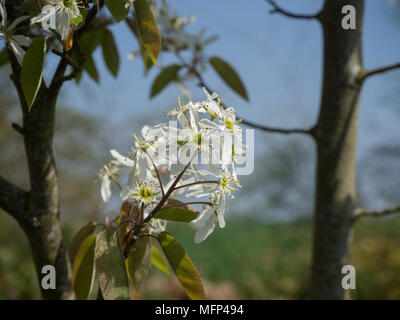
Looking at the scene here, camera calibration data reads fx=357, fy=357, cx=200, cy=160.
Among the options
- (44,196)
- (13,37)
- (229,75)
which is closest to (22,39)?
(13,37)

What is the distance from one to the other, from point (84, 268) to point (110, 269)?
0.14 meters

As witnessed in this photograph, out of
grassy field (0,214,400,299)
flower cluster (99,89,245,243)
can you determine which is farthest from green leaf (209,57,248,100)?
grassy field (0,214,400,299)

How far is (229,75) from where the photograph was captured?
87 cm

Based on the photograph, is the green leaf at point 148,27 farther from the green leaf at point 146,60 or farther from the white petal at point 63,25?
the green leaf at point 146,60

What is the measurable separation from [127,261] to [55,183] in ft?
0.77

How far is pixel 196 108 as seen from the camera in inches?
18.5

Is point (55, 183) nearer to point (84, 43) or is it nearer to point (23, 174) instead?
point (84, 43)

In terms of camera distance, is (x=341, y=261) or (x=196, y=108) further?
(x=341, y=261)

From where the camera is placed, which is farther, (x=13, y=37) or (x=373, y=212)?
(x=373, y=212)

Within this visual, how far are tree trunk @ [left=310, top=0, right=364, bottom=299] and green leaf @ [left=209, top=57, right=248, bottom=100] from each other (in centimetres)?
22

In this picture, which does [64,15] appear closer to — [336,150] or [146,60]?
[146,60]

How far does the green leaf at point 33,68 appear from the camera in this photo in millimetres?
478

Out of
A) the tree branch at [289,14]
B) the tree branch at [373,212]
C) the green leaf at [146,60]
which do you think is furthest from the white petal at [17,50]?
the tree branch at [373,212]
